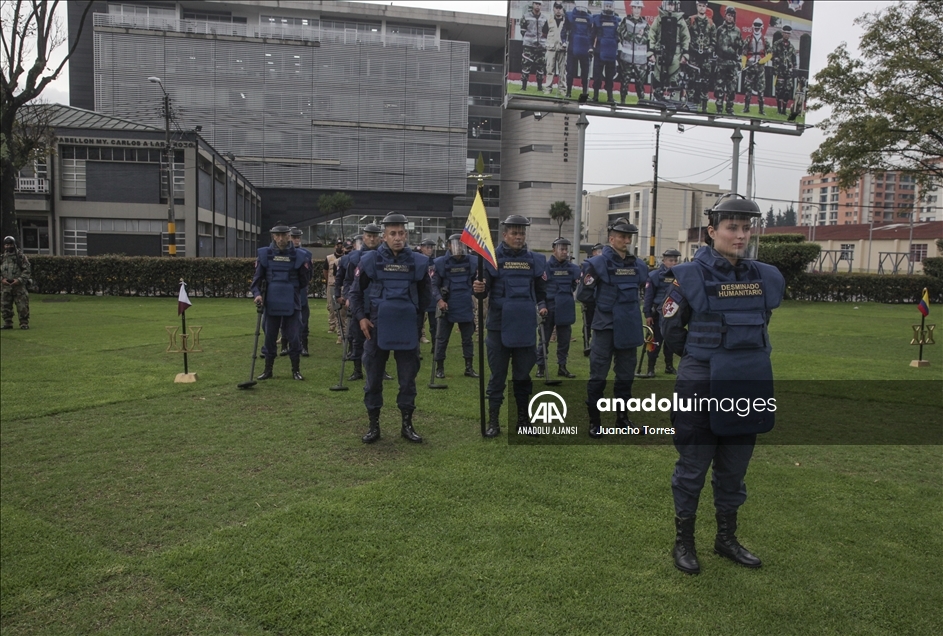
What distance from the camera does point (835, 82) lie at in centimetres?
2425

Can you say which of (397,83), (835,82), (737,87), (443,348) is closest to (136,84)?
(397,83)

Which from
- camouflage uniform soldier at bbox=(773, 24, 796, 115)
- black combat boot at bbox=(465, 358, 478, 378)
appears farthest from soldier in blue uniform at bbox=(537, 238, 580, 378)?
camouflage uniform soldier at bbox=(773, 24, 796, 115)

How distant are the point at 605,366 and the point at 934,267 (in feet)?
101

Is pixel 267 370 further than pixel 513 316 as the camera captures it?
Yes

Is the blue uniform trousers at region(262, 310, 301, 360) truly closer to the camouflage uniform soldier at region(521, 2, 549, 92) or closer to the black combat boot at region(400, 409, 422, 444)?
the black combat boot at region(400, 409, 422, 444)

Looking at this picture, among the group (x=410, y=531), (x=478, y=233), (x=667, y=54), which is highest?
(x=667, y=54)

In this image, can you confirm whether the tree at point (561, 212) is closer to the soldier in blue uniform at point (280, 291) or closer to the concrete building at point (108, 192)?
the concrete building at point (108, 192)

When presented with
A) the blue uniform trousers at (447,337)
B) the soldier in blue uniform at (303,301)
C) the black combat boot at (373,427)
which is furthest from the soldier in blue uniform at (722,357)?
the soldier in blue uniform at (303,301)

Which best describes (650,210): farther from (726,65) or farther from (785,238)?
(726,65)

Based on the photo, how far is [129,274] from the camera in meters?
26.0

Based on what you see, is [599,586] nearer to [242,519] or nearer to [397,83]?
[242,519]

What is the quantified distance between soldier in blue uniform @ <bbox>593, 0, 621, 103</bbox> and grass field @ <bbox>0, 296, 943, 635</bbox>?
19816 mm

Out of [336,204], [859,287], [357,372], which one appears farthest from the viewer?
[336,204]

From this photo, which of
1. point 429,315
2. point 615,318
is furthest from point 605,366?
point 429,315
